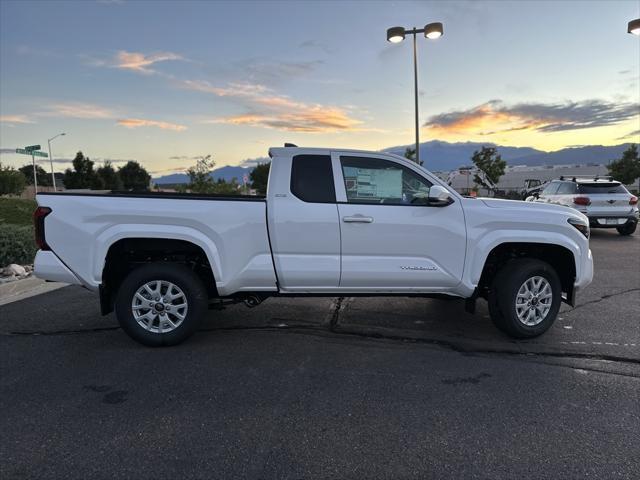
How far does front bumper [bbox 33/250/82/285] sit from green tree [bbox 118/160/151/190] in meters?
87.6

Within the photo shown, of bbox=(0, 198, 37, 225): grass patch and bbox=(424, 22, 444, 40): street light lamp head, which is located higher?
bbox=(424, 22, 444, 40): street light lamp head

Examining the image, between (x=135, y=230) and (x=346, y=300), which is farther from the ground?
(x=135, y=230)

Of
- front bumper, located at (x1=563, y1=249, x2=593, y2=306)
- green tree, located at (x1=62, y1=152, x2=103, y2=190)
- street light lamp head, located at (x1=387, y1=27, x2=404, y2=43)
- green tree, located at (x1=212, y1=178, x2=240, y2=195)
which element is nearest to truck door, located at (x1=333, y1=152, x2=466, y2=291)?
front bumper, located at (x1=563, y1=249, x2=593, y2=306)

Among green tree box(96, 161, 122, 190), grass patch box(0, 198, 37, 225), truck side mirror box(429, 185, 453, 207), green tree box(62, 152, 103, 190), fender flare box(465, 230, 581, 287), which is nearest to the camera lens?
truck side mirror box(429, 185, 453, 207)

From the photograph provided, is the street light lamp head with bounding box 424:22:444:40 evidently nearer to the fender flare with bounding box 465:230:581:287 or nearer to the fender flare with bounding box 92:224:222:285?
the fender flare with bounding box 465:230:581:287

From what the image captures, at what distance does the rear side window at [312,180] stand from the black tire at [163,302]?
1378 millimetres

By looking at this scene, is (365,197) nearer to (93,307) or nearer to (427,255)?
(427,255)

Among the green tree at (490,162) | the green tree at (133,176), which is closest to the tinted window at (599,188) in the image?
the green tree at (490,162)

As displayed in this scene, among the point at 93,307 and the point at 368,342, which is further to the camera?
the point at 93,307

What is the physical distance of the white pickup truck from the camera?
4.22 metres

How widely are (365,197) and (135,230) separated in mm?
2260

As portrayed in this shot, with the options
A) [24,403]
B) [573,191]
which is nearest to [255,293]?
[24,403]

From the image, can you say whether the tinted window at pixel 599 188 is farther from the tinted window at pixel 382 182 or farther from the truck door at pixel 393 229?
the tinted window at pixel 382 182

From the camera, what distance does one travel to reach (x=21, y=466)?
8.54 feet
